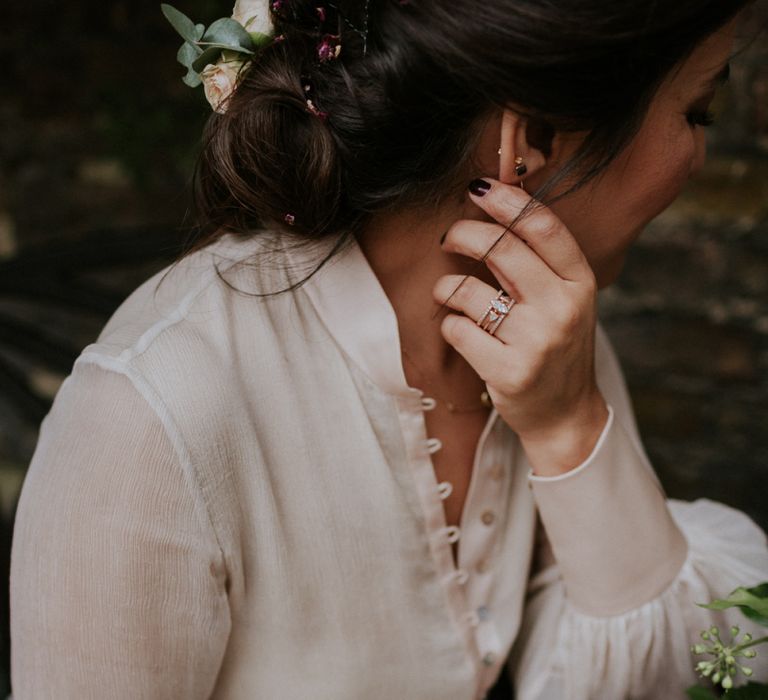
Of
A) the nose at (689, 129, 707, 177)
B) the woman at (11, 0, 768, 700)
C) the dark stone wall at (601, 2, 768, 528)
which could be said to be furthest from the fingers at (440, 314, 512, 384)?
the dark stone wall at (601, 2, 768, 528)

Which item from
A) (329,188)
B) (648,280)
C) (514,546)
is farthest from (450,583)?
(648,280)

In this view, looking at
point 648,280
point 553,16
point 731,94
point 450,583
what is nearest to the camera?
point 553,16

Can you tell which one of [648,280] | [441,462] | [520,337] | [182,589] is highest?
[520,337]

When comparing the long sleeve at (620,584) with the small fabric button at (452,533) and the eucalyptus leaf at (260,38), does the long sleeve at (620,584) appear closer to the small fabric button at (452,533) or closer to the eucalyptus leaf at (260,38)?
the small fabric button at (452,533)

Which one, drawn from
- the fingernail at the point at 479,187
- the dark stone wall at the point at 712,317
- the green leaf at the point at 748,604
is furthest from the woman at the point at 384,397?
the dark stone wall at the point at 712,317

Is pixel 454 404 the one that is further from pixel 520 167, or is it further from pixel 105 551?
pixel 105 551

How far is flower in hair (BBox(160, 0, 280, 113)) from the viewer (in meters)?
0.85

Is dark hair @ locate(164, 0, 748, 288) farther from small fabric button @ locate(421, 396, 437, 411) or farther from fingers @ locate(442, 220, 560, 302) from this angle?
small fabric button @ locate(421, 396, 437, 411)

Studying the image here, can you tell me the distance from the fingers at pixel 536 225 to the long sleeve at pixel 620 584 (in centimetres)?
24

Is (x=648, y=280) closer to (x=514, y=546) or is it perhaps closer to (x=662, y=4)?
(x=514, y=546)

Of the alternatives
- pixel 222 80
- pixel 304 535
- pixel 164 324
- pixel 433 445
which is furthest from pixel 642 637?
pixel 222 80

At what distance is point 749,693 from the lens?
716 millimetres

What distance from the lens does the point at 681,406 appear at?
2061 mm

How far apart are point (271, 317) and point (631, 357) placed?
1.33 meters
